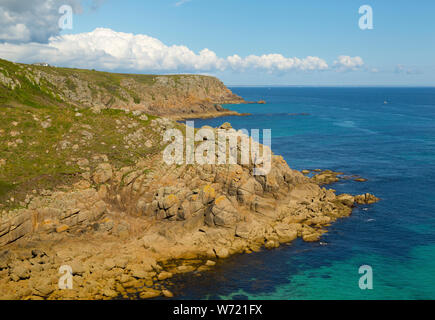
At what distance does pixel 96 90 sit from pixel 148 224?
389 ft

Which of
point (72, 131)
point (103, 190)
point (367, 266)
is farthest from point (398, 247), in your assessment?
point (72, 131)

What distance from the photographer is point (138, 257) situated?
138 ft

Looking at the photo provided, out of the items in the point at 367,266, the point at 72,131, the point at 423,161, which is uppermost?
the point at 72,131

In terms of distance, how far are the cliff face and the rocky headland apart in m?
28.2

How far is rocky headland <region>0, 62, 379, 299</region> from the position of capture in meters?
38.9

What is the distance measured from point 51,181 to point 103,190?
7.38 metres

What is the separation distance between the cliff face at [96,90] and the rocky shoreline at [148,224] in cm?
4048

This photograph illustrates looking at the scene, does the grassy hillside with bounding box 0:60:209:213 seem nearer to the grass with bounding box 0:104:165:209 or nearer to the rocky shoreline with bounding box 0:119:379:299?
the grass with bounding box 0:104:165:209

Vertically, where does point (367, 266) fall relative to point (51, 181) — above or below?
below

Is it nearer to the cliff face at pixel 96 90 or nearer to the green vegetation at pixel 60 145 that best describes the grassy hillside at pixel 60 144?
the green vegetation at pixel 60 145

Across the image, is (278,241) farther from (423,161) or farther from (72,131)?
(423,161)

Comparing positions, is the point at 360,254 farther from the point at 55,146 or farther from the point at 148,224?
the point at 55,146

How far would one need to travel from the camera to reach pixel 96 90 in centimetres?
15062

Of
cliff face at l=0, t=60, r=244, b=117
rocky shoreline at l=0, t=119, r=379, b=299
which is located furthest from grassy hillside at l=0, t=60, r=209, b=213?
cliff face at l=0, t=60, r=244, b=117
